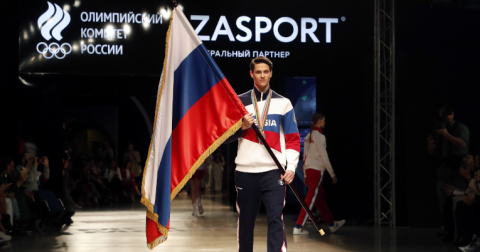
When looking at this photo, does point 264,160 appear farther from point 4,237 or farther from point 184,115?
point 4,237

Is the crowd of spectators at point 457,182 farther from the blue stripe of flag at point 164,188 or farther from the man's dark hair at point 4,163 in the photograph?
the man's dark hair at point 4,163

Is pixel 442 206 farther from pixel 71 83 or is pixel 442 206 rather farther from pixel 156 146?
pixel 71 83

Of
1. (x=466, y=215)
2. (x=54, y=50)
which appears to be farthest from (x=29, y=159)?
(x=466, y=215)

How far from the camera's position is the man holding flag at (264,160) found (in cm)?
455

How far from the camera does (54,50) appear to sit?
349 inches

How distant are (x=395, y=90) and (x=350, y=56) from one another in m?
0.85

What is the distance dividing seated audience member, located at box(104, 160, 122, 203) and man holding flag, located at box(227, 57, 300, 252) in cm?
1177

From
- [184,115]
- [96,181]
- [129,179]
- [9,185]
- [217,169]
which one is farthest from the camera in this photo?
[217,169]

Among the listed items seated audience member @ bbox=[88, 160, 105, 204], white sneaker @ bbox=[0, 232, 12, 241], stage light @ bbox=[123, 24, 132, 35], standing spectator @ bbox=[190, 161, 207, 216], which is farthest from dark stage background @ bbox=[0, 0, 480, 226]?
seated audience member @ bbox=[88, 160, 105, 204]

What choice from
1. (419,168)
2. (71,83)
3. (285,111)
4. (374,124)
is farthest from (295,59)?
(71,83)

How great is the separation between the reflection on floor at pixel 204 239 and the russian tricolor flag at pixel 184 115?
2577 millimetres

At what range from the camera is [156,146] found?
454cm

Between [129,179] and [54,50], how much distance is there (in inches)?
320

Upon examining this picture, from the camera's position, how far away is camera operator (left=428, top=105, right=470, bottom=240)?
784 centimetres
